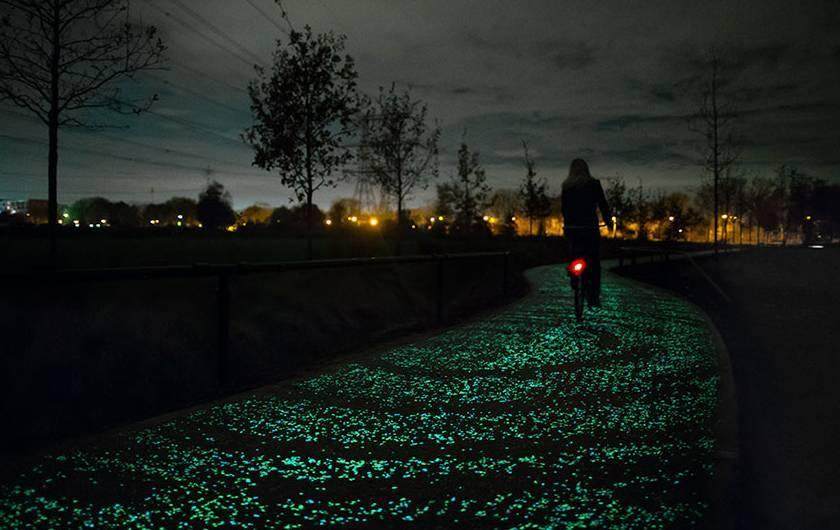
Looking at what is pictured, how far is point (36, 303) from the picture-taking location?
318 inches

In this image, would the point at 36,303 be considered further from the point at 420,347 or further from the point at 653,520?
the point at 653,520

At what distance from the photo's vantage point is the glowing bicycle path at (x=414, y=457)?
8.38ft

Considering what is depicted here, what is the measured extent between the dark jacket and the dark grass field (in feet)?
8.08

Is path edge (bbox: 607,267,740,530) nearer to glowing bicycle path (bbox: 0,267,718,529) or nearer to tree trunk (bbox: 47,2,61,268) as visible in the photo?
glowing bicycle path (bbox: 0,267,718,529)

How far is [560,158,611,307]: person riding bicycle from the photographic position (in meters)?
9.09

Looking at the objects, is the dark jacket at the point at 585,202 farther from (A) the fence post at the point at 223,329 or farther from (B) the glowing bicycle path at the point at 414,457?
(A) the fence post at the point at 223,329

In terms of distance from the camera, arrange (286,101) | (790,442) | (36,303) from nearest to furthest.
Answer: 1. (790,442)
2. (36,303)
3. (286,101)

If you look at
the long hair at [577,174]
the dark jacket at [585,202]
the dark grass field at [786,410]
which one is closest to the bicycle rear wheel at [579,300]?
the dark jacket at [585,202]

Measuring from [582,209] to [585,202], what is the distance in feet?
0.39

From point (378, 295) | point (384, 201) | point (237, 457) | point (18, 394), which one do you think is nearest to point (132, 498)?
point (237, 457)

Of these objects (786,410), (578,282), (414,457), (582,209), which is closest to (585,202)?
(582,209)

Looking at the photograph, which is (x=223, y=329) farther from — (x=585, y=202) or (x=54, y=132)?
(x=54, y=132)

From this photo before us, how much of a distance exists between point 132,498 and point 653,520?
2.31 m

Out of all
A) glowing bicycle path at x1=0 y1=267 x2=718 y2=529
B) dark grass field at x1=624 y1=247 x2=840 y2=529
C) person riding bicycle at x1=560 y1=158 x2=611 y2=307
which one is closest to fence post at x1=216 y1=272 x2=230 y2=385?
glowing bicycle path at x1=0 y1=267 x2=718 y2=529
